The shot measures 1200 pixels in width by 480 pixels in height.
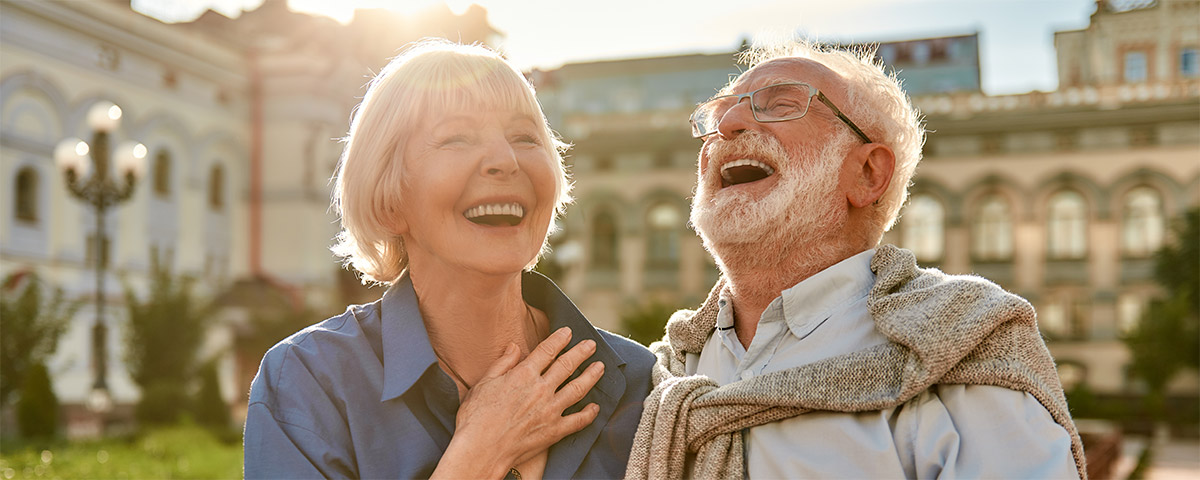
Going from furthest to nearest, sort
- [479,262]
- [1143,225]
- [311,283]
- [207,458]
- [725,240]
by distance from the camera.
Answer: [311,283] → [1143,225] → [207,458] → [725,240] → [479,262]

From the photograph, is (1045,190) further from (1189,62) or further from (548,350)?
(548,350)

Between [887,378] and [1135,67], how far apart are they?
109 ft

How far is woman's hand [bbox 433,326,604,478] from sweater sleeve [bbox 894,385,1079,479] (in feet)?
2.45

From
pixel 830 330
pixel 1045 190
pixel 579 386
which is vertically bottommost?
pixel 579 386

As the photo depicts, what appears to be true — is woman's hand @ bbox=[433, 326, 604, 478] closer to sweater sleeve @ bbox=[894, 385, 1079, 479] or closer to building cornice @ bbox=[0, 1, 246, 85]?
sweater sleeve @ bbox=[894, 385, 1079, 479]

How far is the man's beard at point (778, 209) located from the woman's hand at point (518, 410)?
45 cm

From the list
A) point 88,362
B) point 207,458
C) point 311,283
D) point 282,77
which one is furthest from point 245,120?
point 207,458

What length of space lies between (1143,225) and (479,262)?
31914 millimetres

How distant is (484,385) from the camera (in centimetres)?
238

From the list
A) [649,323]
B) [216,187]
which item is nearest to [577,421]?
[649,323]

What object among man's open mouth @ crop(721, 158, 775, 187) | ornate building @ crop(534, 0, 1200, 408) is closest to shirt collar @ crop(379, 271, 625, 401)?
man's open mouth @ crop(721, 158, 775, 187)

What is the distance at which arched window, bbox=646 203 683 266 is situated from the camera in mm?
33094

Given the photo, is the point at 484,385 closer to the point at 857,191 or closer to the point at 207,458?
the point at 857,191

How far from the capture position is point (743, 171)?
276cm
